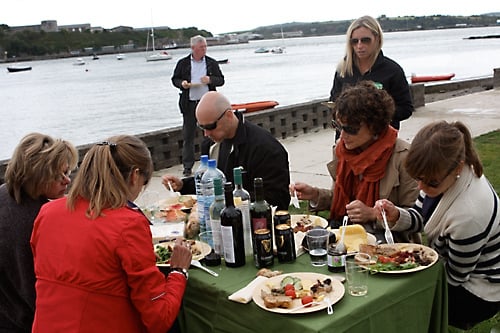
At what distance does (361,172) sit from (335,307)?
1.17m

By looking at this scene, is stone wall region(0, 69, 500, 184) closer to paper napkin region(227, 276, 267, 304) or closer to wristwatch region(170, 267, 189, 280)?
wristwatch region(170, 267, 189, 280)

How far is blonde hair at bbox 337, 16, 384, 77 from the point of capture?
14.9 ft

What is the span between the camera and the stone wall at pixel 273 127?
8047mm

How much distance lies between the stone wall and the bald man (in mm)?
3606

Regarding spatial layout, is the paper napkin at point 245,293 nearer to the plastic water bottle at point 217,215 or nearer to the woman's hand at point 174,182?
the plastic water bottle at point 217,215

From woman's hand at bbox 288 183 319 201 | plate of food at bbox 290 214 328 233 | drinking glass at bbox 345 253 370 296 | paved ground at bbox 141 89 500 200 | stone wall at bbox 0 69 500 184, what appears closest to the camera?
drinking glass at bbox 345 253 370 296

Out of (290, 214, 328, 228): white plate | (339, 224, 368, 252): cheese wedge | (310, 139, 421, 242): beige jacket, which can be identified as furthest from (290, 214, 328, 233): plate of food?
(310, 139, 421, 242): beige jacket

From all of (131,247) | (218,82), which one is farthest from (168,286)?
(218,82)

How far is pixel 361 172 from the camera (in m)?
3.12

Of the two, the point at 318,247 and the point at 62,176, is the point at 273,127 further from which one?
the point at 318,247

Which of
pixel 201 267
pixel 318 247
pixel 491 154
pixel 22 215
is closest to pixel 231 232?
pixel 201 267

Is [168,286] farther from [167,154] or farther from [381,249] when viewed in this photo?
[167,154]

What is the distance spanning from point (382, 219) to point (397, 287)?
23.8 inches

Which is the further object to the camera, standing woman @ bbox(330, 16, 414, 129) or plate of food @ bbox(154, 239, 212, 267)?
standing woman @ bbox(330, 16, 414, 129)
